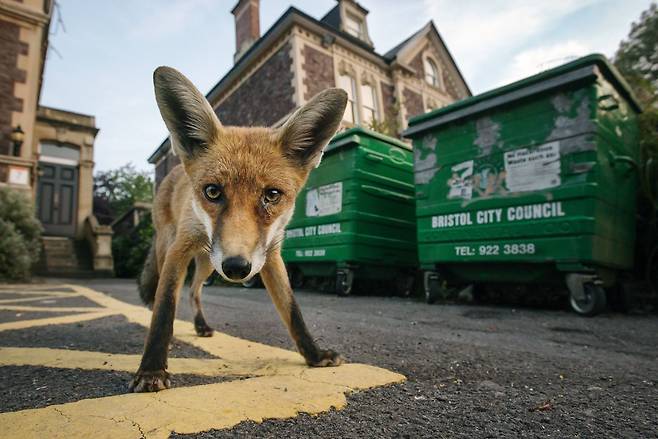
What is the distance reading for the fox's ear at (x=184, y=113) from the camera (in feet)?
5.86

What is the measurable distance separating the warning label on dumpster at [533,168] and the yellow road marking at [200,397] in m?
3.45

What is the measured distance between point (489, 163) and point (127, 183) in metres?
26.1

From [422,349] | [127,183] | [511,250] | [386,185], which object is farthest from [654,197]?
[127,183]

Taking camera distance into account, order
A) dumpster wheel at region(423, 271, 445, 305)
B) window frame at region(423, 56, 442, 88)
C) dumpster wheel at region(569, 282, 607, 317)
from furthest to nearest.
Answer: window frame at region(423, 56, 442, 88) < dumpster wheel at region(423, 271, 445, 305) < dumpster wheel at region(569, 282, 607, 317)

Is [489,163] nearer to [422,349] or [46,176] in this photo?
[422,349]

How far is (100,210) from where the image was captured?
22766mm

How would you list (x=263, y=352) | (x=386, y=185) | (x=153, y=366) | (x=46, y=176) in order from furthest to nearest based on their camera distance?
(x=46, y=176) < (x=386, y=185) < (x=263, y=352) < (x=153, y=366)

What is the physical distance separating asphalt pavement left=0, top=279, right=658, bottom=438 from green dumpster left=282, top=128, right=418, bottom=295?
2.65 metres

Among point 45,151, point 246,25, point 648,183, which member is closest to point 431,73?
point 246,25

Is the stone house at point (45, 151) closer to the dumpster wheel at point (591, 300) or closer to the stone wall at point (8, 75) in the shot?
the stone wall at point (8, 75)

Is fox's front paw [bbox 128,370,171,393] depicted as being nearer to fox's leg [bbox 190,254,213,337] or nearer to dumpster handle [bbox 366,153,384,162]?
fox's leg [bbox 190,254,213,337]

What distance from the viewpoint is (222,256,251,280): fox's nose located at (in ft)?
4.38

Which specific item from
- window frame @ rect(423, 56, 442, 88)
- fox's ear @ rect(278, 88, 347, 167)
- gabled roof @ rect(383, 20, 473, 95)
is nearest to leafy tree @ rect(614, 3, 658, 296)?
fox's ear @ rect(278, 88, 347, 167)

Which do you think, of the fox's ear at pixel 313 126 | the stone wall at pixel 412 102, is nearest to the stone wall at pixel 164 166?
the stone wall at pixel 412 102
